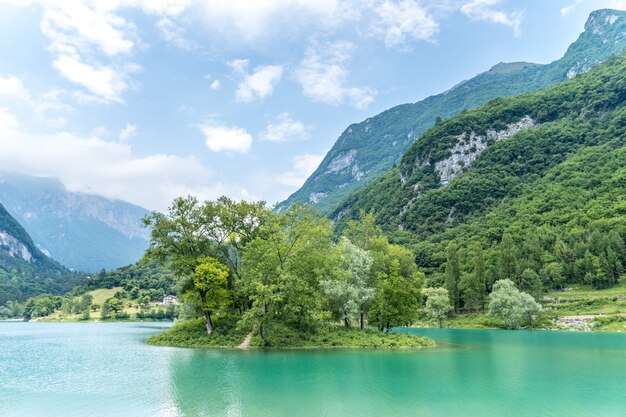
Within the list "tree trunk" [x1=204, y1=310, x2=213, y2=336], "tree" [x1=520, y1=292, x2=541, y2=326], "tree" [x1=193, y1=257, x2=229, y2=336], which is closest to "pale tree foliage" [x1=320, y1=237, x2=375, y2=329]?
"tree" [x1=193, y1=257, x2=229, y2=336]

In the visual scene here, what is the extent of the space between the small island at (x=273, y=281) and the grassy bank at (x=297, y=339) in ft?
0.40

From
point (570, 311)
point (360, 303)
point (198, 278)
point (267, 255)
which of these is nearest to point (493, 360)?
point (360, 303)

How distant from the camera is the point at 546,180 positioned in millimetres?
175000

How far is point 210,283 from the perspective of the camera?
52062 mm

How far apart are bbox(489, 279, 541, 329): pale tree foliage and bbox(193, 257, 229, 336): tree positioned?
218 ft

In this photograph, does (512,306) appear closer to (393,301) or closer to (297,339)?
(393,301)

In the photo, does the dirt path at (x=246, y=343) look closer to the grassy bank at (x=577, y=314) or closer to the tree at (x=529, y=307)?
the tree at (x=529, y=307)

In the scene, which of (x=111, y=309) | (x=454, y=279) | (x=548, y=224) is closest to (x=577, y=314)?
(x=454, y=279)

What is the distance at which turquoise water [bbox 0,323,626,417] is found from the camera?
2064 cm

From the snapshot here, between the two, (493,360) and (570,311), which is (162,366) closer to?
(493,360)

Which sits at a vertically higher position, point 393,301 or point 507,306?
point 393,301

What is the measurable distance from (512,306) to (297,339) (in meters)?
62.2

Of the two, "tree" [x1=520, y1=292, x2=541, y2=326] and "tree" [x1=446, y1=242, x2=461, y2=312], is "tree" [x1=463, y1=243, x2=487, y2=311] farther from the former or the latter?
"tree" [x1=520, y1=292, x2=541, y2=326]

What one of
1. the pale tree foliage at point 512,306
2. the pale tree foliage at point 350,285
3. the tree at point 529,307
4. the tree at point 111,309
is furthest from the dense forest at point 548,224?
the tree at point 111,309
